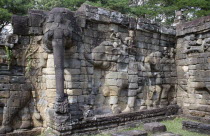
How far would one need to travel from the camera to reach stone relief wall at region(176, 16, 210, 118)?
895 centimetres

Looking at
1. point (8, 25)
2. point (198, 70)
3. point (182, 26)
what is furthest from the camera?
point (8, 25)

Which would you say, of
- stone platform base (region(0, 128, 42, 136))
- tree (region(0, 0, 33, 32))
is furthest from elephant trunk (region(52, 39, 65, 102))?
tree (region(0, 0, 33, 32))

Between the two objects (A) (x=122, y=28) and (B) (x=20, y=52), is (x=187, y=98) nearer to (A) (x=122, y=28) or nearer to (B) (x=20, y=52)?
(A) (x=122, y=28)

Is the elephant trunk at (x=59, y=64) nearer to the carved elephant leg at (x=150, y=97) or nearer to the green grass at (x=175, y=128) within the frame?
the green grass at (x=175, y=128)

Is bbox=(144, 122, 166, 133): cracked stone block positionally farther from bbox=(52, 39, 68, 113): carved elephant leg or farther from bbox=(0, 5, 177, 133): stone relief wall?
bbox=(52, 39, 68, 113): carved elephant leg

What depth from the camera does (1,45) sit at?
6.38m

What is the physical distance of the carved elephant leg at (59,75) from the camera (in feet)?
19.7

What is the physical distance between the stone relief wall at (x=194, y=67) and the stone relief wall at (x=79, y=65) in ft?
6.27

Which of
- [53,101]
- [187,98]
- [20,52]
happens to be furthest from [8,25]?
[187,98]

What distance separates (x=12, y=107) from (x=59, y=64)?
190 centimetres

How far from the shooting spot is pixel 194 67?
368 inches

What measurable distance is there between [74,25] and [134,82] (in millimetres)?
3258

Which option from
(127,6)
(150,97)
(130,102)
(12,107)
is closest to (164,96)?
(150,97)

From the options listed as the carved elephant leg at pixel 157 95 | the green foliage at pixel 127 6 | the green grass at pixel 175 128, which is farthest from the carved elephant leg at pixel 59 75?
the green foliage at pixel 127 6
